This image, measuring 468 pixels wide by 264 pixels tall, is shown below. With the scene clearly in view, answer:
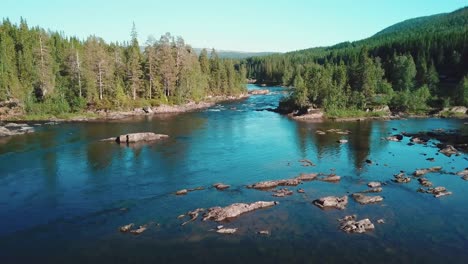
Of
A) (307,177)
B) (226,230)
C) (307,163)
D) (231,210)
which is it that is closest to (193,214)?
(231,210)

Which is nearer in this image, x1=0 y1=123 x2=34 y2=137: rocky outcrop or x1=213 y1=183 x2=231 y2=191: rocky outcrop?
x1=213 y1=183 x2=231 y2=191: rocky outcrop

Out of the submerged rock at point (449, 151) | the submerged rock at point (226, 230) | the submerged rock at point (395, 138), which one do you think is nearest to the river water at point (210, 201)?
the submerged rock at point (226, 230)

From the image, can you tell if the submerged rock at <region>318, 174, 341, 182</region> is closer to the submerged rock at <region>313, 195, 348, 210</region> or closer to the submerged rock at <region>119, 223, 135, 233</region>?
the submerged rock at <region>313, 195, 348, 210</region>

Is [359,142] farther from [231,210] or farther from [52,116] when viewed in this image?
[52,116]

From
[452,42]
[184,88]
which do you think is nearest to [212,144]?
[184,88]

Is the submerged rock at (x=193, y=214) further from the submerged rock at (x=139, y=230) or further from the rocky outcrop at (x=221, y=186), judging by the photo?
the rocky outcrop at (x=221, y=186)

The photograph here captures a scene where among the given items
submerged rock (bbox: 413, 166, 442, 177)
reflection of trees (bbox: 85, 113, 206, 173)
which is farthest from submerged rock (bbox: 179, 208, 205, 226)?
submerged rock (bbox: 413, 166, 442, 177)
